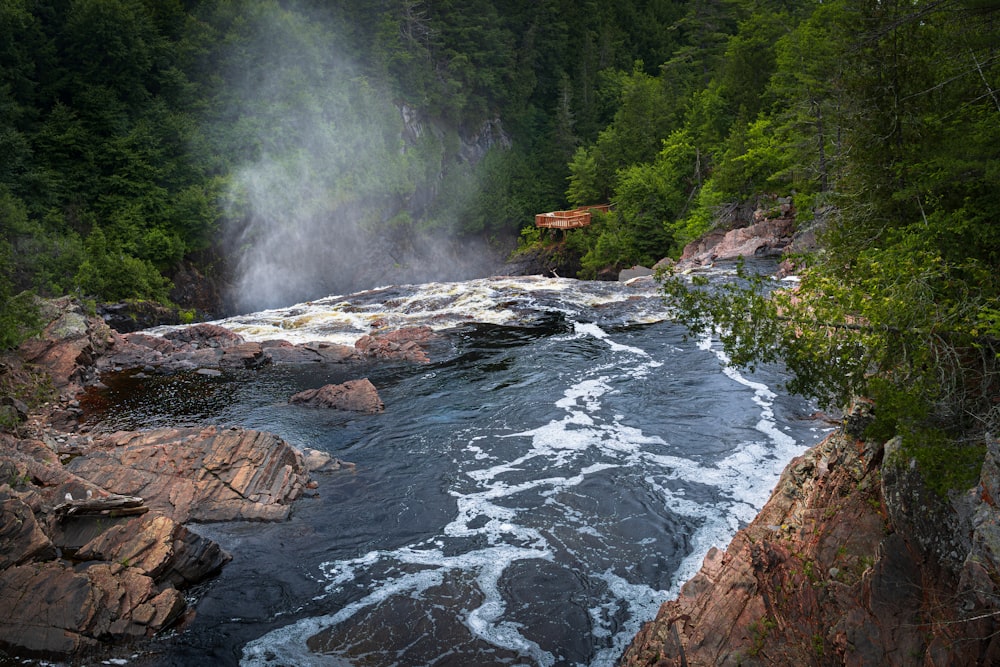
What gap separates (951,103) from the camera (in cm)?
910

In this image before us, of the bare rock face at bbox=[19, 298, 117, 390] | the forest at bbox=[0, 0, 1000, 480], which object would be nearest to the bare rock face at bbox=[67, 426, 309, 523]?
the bare rock face at bbox=[19, 298, 117, 390]

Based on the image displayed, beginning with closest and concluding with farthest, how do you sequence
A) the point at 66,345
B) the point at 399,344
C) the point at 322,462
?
the point at 322,462 → the point at 66,345 → the point at 399,344

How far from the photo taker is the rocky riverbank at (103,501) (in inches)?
380

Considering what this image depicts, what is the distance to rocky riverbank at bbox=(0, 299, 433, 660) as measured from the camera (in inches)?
380

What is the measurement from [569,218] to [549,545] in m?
39.4

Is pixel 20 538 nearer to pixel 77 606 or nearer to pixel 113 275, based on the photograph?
pixel 77 606

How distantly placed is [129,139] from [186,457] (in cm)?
3404

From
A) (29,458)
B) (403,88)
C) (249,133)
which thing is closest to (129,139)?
(249,133)

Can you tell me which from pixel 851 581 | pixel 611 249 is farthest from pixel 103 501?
pixel 611 249

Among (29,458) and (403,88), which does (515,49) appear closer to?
(403,88)

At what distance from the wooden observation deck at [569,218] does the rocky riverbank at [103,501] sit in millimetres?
31923

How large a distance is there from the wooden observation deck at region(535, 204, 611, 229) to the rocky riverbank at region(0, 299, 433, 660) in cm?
3192

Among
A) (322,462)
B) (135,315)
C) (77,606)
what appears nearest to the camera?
(77,606)

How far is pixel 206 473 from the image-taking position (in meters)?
14.1
